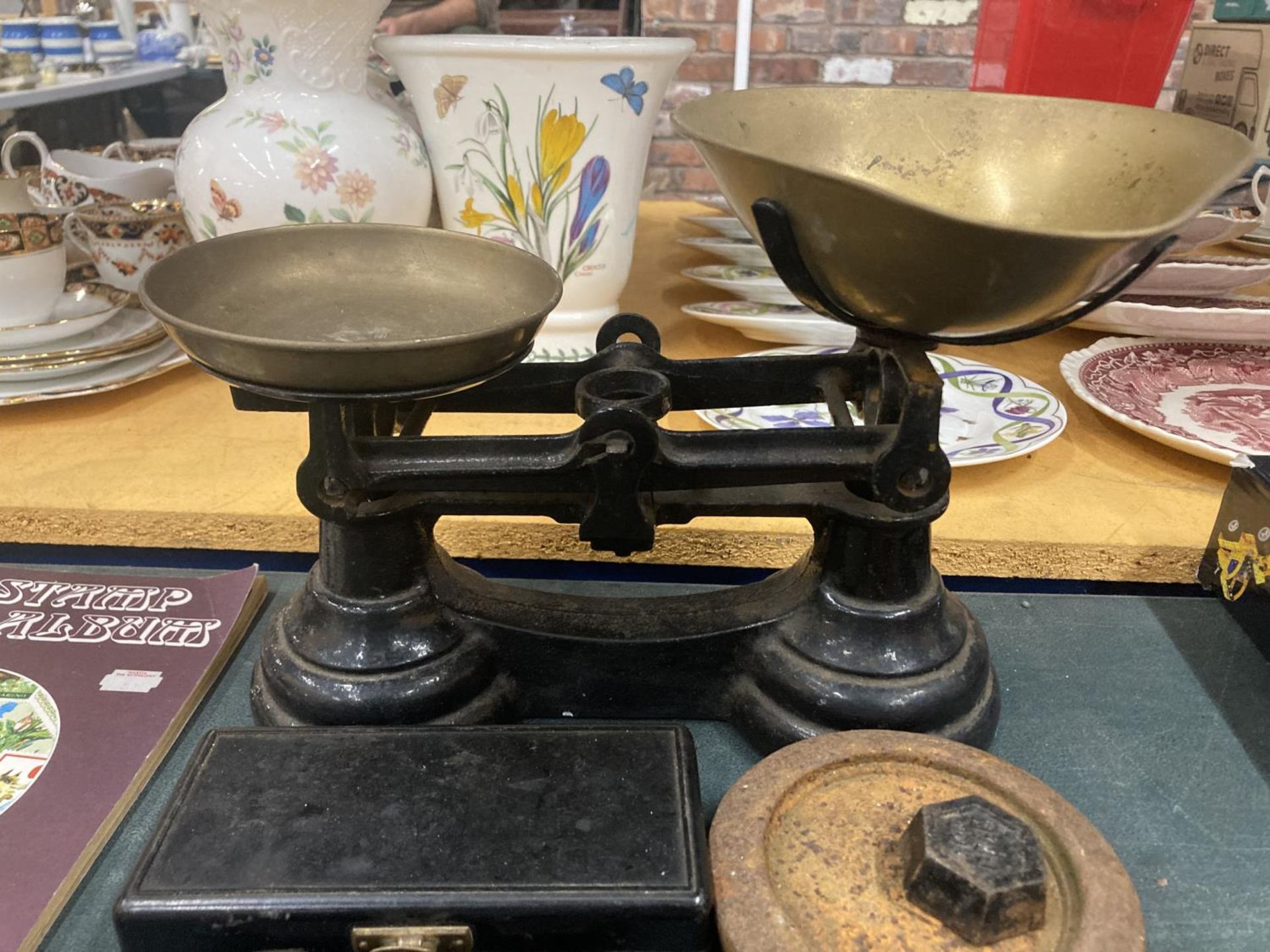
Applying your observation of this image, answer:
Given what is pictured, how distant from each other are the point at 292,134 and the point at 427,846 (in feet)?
2.12

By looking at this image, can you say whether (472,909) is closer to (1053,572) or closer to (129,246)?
(1053,572)

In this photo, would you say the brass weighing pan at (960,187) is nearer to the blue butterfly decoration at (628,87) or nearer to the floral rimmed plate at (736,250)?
the blue butterfly decoration at (628,87)

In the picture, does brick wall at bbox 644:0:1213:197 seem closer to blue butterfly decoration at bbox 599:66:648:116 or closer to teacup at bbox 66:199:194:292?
teacup at bbox 66:199:194:292

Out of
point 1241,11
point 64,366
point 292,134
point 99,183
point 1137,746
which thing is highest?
point 1241,11

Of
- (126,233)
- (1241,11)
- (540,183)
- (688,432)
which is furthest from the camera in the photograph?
(1241,11)

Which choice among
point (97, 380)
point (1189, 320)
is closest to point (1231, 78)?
point (1189, 320)

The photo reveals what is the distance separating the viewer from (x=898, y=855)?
0.48 m

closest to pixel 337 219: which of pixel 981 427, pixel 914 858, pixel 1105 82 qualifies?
Answer: pixel 981 427

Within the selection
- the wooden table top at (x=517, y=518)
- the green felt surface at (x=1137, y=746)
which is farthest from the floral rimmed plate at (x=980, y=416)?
the green felt surface at (x=1137, y=746)

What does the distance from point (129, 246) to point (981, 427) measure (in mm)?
956

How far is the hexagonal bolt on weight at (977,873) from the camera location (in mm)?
426

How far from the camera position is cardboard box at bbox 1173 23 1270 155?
1437 mm

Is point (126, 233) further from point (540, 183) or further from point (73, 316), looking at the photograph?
point (540, 183)

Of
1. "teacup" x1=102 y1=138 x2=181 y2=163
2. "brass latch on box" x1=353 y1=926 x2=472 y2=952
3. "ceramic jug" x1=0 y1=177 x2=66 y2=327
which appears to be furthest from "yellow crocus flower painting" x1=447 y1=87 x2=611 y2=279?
"teacup" x1=102 y1=138 x2=181 y2=163
